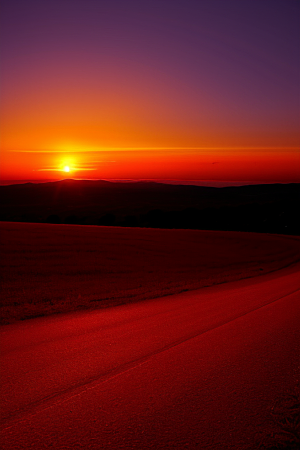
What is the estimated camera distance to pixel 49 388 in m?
4.66

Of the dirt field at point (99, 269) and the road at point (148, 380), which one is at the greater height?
the road at point (148, 380)

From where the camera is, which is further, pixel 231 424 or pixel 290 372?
pixel 290 372

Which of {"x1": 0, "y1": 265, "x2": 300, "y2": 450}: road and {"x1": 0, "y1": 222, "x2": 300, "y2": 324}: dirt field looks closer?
{"x1": 0, "y1": 265, "x2": 300, "y2": 450}: road

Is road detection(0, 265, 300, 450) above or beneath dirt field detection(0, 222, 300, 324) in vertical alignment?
above

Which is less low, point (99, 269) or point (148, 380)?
point (148, 380)

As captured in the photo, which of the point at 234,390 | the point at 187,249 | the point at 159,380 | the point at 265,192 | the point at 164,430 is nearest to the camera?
the point at 164,430

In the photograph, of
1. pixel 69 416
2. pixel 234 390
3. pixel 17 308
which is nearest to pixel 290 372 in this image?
pixel 234 390

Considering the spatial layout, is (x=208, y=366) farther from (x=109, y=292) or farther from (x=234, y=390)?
(x=109, y=292)

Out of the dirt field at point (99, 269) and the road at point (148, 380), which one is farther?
the dirt field at point (99, 269)

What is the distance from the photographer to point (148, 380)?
189 inches

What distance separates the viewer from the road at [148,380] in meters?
3.68

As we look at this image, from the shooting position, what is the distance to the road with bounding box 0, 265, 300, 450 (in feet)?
12.1

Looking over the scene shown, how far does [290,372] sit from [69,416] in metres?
2.58

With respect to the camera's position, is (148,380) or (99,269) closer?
(148,380)
